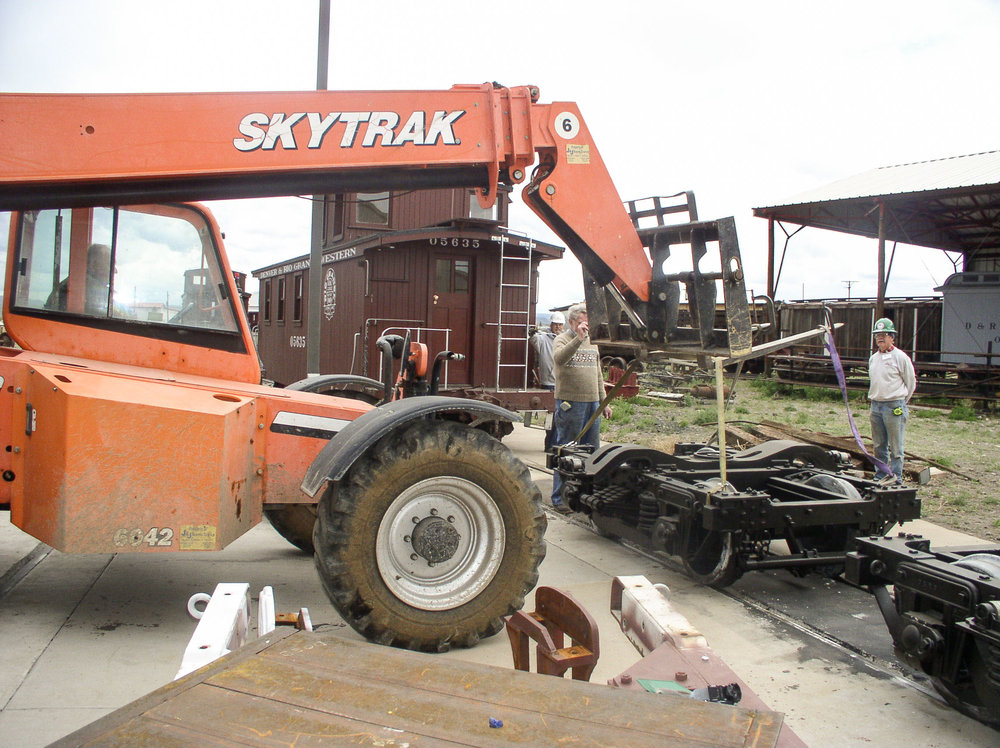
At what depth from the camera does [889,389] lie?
820cm

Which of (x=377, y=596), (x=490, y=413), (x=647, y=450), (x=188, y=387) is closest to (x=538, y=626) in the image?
(x=377, y=596)

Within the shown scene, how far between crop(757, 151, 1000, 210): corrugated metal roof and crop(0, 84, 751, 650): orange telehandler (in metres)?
17.2

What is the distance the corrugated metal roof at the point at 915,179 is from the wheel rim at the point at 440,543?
17875 millimetres

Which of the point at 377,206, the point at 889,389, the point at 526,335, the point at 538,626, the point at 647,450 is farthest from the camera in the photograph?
the point at 377,206

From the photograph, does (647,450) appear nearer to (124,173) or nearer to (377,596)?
(377,596)

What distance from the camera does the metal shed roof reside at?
1922 cm

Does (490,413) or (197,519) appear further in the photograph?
(490,413)

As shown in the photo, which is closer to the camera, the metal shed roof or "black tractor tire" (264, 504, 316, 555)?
"black tractor tire" (264, 504, 316, 555)

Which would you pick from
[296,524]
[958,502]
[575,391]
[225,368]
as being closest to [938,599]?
[225,368]

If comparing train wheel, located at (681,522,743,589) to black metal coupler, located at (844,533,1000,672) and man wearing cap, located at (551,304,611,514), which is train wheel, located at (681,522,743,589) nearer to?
black metal coupler, located at (844,533,1000,672)

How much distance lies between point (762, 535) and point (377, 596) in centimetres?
249

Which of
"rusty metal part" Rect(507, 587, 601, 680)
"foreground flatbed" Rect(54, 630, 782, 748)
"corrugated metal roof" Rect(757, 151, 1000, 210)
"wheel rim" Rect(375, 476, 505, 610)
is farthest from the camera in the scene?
"corrugated metal roof" Rect(757, 151, 1000, 210)

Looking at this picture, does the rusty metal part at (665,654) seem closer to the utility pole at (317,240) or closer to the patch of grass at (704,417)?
the utility pole at (317,240)

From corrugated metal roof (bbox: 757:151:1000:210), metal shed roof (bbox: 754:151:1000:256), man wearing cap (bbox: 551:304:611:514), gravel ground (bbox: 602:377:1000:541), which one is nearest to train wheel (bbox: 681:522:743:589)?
man wearing cap (bbox: 551:304:611:514)
